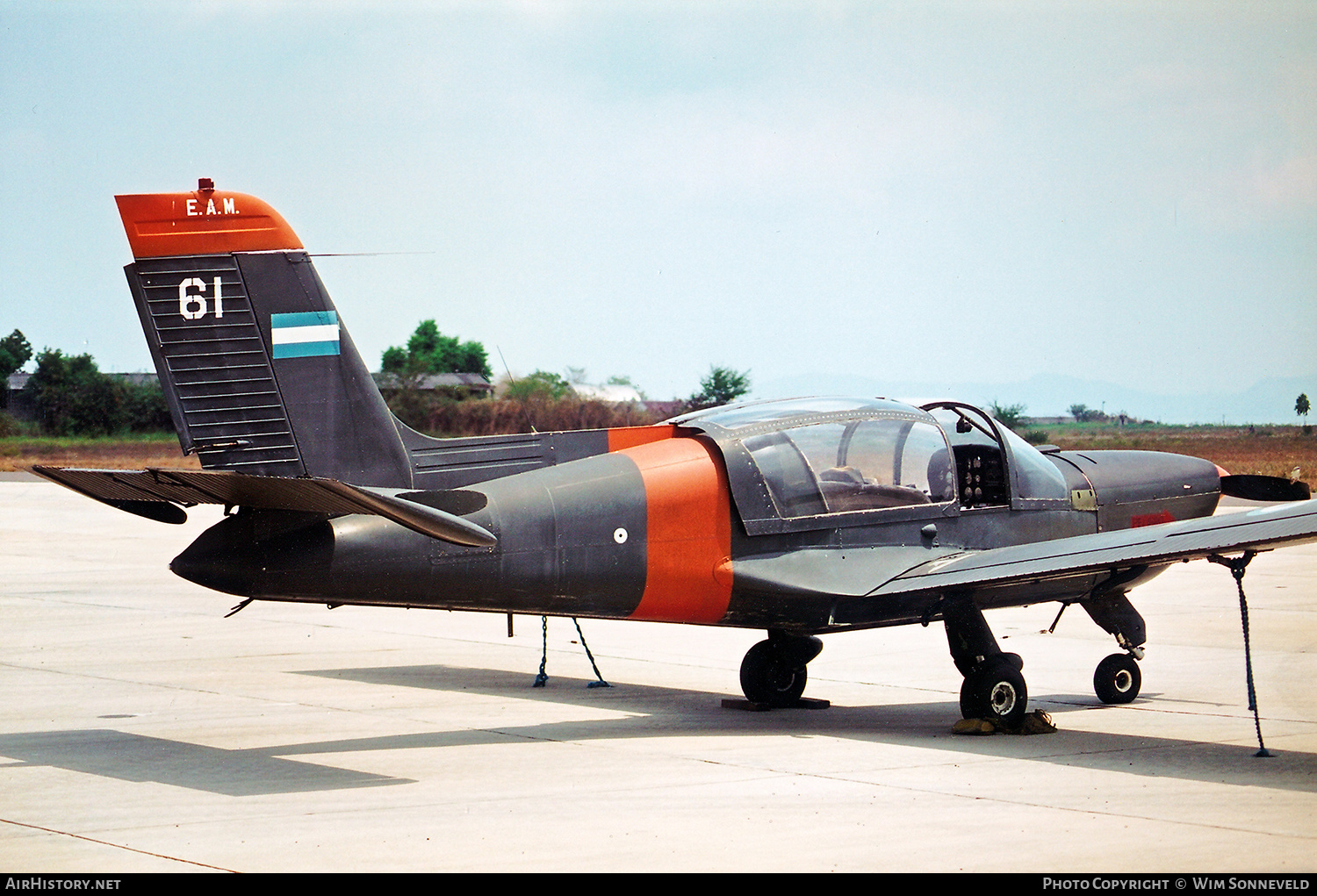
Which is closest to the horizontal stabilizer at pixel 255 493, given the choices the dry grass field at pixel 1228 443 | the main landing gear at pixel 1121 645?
the main landing gear at pixel 1121 645

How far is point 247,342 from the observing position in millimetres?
10180

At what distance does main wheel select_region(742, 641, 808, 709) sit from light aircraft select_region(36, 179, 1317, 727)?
0.02 metres

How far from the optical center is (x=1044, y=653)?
15.2 m

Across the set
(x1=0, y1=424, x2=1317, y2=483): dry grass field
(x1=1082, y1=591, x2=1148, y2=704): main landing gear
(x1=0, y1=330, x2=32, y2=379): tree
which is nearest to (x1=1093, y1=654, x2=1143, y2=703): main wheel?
(x1=1082, y1=591, x2=1148, y2=704): main landing gear

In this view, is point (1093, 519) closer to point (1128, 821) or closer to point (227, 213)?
point (1128, 821)

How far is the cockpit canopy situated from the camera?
11.0 m

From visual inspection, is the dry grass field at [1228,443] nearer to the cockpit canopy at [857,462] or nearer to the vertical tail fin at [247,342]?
the cockpit canopy at [857,462]

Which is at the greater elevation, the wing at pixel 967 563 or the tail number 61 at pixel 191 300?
the tail number 61 at pixel 191 300

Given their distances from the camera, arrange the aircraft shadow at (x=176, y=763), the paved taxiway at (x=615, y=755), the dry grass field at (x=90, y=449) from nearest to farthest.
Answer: the paved taxiway at (x=615, y=755), the aircraft shadow at (x=176, y=763), the dry grass field at (x=90, y=449)

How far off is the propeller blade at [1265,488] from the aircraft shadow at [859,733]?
2410 mm

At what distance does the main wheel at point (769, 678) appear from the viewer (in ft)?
39.9

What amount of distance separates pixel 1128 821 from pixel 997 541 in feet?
13.6

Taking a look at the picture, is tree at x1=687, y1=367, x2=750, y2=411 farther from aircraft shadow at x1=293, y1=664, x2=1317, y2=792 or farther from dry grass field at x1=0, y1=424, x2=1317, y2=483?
aircraft shadow at x1=293, y1=664, x2=1317, y2=792
